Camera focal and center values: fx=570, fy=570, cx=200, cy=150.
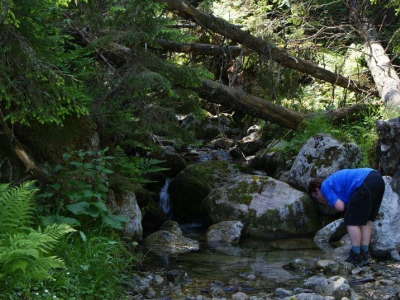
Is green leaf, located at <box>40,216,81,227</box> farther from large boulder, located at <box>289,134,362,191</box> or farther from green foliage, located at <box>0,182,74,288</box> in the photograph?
large boulder, located at <box>289,134,362,191</box>

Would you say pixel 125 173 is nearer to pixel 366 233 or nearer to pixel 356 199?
pixel 356 199

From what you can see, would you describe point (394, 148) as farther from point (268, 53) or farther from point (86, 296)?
point (86, 296)

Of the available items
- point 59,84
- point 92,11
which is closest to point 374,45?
point 92,11

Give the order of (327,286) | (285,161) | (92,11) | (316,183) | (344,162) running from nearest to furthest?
(327,286) < (316,183) < (92,11) < (344,162) < (285,161)

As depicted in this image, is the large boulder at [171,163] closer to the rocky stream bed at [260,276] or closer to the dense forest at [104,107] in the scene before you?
the dense forest at [104,107]

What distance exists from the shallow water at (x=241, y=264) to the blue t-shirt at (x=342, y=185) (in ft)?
3.29

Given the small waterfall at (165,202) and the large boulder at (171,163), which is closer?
the small waterfall at (165,202)

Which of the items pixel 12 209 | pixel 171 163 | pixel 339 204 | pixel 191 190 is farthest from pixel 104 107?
pixel 171 163

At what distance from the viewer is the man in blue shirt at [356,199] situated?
754 centimetres

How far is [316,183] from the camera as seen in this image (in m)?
7.83

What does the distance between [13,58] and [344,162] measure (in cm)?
713

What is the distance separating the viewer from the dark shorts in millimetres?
7516

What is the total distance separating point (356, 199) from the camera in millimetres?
7543

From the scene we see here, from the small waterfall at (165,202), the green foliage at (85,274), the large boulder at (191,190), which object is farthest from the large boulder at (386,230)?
the green foliage at (85,274)
